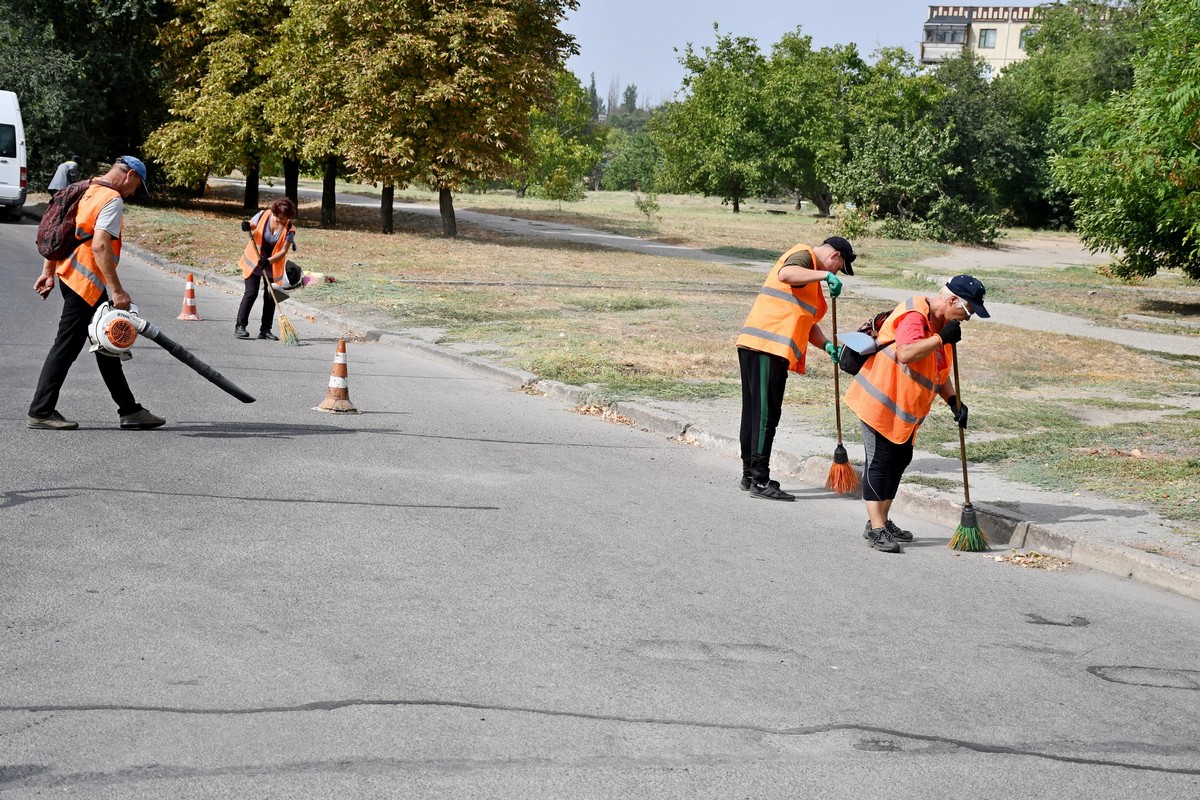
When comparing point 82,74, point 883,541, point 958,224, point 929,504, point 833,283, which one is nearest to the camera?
point 883,541

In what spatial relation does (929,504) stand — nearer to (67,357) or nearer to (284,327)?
(67,357)

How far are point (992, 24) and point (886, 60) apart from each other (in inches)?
3695

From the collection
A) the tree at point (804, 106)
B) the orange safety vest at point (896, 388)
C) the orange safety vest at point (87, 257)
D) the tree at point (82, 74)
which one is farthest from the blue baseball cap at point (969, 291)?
the tree at point (804, 106)

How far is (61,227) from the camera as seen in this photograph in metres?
8.55

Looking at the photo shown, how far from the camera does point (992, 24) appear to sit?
14238 cm

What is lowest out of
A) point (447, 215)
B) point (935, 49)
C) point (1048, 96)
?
point (447, 215)

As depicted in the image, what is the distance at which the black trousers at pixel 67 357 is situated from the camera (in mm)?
8602

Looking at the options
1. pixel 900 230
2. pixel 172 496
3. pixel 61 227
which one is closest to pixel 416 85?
pixel 900 230

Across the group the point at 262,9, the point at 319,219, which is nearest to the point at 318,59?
the point at 262,9

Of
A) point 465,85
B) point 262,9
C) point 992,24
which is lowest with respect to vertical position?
point 465,85

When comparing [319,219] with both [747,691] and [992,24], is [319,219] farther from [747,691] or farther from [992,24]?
[992,24]

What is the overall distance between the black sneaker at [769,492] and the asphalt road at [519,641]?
0.15 m

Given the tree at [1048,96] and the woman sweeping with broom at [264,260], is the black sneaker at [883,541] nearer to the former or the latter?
the woman sweeping with broom at [264,260]

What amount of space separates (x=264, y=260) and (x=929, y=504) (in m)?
9.18
